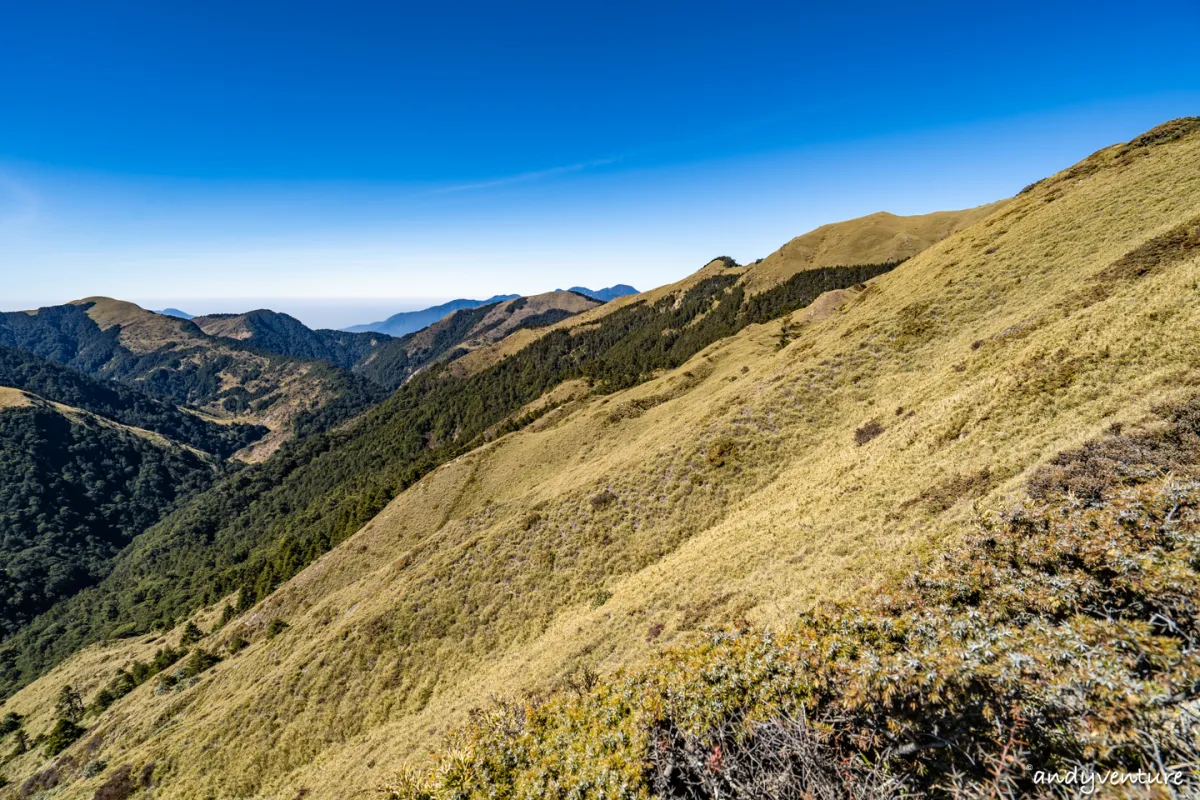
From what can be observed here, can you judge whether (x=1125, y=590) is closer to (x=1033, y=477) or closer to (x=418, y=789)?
(x=1033, y=477)

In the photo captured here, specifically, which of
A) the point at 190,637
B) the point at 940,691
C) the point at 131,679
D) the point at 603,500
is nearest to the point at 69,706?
the point at 131,679

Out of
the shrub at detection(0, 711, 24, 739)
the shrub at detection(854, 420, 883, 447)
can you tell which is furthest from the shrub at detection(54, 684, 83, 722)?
the shrub at detection(854, 420, 883, 447)

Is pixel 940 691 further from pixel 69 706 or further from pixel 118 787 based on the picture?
pixel 69 706

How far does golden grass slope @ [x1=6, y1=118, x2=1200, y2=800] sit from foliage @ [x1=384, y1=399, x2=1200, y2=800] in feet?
15.6

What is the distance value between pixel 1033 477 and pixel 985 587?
348 inches

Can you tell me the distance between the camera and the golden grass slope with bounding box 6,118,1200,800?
2244 cm

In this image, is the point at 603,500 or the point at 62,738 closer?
the point at 603,500

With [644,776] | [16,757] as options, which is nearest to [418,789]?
[644,776]

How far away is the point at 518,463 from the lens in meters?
79.5

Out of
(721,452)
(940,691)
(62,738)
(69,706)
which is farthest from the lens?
(69,706)

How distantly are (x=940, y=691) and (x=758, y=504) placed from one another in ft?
90.7

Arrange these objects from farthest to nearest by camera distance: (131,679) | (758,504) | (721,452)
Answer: (131,679) → (721,452) → (758,504)

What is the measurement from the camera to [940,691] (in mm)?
8117

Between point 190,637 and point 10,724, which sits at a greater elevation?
point 190,637
